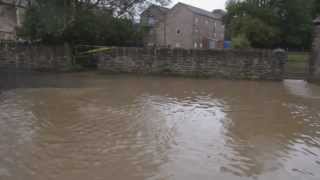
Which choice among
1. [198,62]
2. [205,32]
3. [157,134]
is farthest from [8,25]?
[157,134]

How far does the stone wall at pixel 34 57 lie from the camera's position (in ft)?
76.6

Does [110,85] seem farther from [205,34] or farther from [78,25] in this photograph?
[205,34]

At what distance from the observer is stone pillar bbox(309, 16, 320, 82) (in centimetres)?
1984

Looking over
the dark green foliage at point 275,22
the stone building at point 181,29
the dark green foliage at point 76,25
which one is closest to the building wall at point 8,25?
the dark green foliage at point 76,25

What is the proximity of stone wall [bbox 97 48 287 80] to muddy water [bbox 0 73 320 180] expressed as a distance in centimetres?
456

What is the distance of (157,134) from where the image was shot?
810cm

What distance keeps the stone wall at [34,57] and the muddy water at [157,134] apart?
8321 mm

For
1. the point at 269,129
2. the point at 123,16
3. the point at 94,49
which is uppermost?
the point at 123,16

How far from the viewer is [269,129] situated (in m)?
8.92

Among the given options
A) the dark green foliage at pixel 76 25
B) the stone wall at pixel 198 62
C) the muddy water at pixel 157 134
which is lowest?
the muddy water at pixel 157 134

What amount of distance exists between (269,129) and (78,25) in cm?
1628

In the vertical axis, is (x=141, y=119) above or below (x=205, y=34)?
below

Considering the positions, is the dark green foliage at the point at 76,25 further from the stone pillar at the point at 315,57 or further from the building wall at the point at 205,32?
the building wall at the point at 205,32

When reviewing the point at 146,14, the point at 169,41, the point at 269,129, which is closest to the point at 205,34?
the point at 169,41
